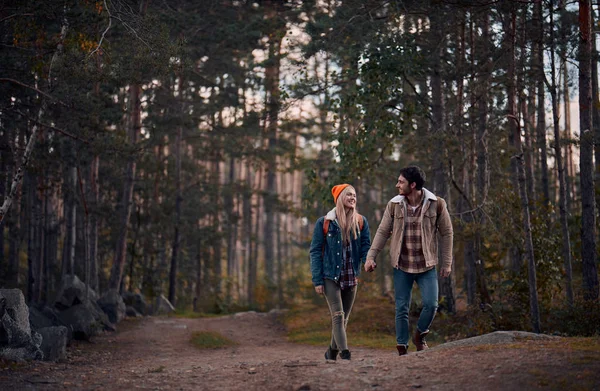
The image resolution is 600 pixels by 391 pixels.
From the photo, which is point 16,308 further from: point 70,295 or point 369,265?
point 70,295

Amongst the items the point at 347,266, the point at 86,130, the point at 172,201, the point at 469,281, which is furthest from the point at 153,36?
the point at 172,201

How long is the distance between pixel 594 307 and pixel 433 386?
6038 millimetres

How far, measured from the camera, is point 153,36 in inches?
510

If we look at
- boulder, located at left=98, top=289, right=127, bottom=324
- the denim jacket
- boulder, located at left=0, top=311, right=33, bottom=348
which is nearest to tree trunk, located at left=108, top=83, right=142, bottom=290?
boulder, located at left=98, top=289, right=127, bottom=324

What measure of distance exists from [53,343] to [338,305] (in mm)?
6302

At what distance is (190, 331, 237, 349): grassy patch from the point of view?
15594 mm

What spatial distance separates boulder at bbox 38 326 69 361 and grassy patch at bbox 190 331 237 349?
373 centimetres

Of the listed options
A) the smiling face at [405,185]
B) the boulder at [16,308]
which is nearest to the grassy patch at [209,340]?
the boulder at [16,308]

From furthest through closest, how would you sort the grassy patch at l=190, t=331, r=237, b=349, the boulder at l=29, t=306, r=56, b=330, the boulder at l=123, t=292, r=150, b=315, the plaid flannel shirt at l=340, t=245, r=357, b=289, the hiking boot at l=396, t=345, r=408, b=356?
the boulder at l=123, t=292, r=150, b=315
the grassy patch at l=190, t=331, r=237, b=349
the boulder at l=29, t=306, r=56, b=330
the hiking boot at l=396, t=345, r=408, b=356
the plaid flannel shirt at l=340, t=245, r=357, b=289

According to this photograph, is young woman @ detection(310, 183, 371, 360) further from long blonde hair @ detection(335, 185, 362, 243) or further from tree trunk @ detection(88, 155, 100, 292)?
tree trunk @ detection(88, 155, 100, 292)

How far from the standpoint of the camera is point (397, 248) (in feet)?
26.4

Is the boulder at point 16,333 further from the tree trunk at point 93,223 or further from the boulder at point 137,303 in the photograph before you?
the boulder at point 137,303

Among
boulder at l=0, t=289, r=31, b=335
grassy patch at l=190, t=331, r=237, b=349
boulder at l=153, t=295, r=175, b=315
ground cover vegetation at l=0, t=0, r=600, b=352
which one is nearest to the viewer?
boulder at l=0, t=289, r=31, b=335

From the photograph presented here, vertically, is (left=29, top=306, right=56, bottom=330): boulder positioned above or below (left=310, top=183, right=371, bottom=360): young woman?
below
